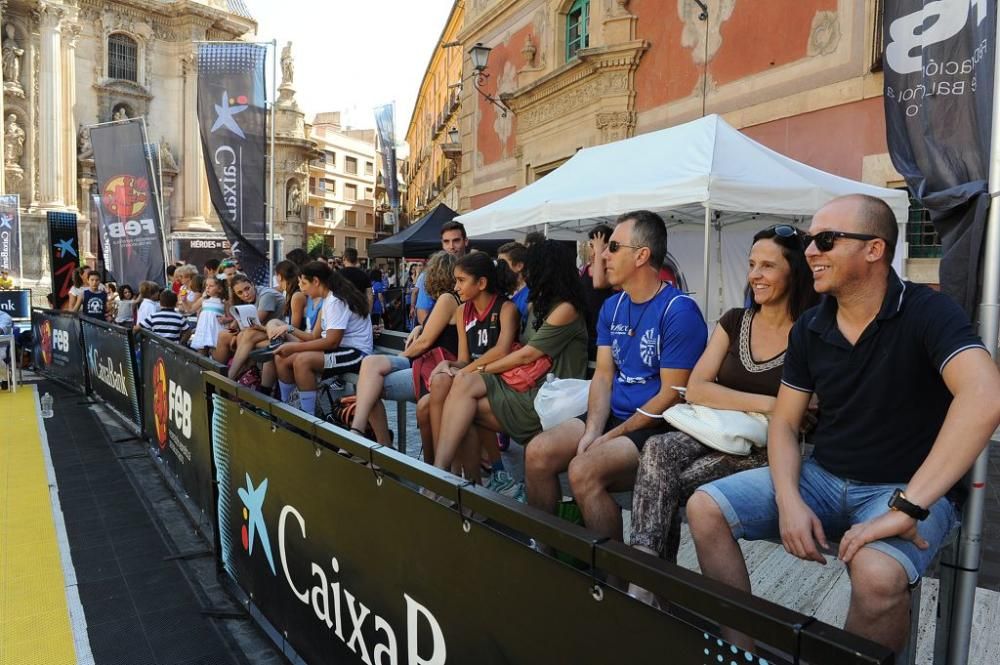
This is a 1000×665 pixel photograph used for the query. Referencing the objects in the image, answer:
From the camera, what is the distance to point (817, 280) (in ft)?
7.63

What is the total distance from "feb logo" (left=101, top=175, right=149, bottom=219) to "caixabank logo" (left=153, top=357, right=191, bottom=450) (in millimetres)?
7225

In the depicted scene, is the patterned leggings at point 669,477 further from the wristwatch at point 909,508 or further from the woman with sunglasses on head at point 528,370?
the woman with sunglasses on head at point 528,370

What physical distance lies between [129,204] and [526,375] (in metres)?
10.9

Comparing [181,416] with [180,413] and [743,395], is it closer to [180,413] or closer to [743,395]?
[180,413]

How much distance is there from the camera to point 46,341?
484 inches

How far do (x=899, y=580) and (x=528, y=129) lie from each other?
626 inches

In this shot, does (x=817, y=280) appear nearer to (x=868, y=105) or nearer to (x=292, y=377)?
(x=292, y=377)

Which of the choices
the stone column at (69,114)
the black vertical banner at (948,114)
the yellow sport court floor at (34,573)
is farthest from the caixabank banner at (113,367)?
the stone column at (69,114)

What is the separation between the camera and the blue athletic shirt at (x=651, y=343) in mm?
3289

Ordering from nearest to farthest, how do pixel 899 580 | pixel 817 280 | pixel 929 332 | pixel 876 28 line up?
1. pixel 899 580
2. pixel 929 332
3. pixel 817 280
4. pixel 876 28

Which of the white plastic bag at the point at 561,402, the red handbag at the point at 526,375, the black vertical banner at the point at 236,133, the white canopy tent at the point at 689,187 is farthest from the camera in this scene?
the black vertical banner at the point at 236,133

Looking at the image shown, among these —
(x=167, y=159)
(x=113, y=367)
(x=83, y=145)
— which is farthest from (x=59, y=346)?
(x=167, y=159)

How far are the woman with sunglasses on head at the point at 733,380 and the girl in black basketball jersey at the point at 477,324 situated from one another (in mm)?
1628

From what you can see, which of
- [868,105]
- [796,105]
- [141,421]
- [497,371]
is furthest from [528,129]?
[497,371]
